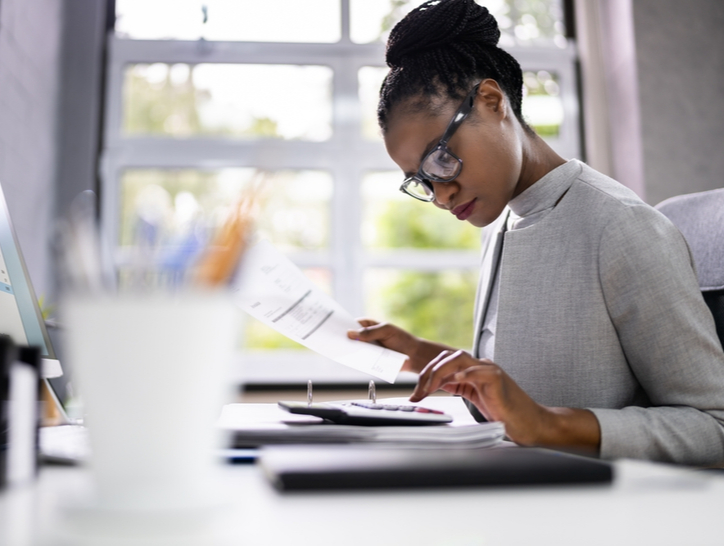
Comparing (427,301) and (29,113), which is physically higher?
(29,113)

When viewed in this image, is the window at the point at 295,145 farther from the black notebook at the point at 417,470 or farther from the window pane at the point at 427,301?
the black notebook at the point at 417,470

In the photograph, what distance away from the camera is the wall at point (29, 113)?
7.68 ft

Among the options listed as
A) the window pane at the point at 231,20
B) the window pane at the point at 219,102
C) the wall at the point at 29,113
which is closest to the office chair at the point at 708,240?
the wall at the point at 29,113

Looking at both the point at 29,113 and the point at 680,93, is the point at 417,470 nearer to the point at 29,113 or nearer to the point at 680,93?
the point at 29,113

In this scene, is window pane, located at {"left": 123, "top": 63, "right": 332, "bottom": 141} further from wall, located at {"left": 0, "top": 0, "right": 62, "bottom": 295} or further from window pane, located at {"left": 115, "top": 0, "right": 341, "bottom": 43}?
wall, located at {"left": 0, "top": 0, "right": 62, "bottom": 295}

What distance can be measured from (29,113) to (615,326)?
2514 millimetres

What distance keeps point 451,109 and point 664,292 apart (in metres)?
0.48

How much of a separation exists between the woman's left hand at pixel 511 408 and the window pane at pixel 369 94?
2502mm

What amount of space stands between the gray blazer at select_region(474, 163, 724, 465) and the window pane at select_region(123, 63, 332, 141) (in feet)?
7.23

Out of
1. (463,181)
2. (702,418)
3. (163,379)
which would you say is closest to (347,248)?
(463,181)

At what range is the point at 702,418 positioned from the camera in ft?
2.49

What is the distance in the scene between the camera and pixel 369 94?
311 cm

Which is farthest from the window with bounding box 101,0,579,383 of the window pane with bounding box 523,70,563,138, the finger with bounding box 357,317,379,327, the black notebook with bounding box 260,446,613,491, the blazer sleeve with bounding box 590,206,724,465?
the black notebook with bounding box 260,446,613,491

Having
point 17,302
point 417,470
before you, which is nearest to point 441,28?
point 17,302
